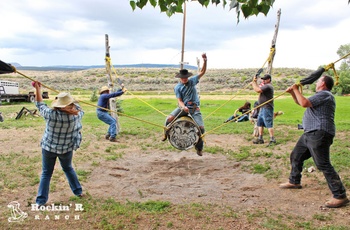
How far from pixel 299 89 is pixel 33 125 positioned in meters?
10.7

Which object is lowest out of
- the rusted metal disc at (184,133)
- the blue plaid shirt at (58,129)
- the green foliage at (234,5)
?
the rusted metal disc at (184,133)

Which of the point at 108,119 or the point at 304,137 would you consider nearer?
the point at 304,137

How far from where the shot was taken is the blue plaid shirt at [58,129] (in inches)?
190

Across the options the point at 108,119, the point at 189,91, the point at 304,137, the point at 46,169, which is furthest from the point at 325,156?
the point at 108,119

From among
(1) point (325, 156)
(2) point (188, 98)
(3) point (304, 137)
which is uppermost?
(2) point (188, 98)

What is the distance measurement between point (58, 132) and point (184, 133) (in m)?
2.93

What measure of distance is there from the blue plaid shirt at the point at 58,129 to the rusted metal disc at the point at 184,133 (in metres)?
2.50

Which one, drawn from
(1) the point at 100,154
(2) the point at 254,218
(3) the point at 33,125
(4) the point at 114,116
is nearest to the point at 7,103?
(3) the point at 33,125

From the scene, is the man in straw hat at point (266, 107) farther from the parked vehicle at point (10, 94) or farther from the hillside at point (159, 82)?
the hillside at point (159, 82)

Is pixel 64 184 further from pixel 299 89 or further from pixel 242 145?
pixel 242 145

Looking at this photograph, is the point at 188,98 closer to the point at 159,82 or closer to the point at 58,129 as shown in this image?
the point at 58,129

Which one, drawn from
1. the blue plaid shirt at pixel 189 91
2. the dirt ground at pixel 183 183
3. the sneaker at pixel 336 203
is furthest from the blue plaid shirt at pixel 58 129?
the sneaker at pixel 336 203

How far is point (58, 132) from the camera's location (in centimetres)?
491

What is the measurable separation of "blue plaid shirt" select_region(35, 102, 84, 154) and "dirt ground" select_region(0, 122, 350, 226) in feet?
3.28
